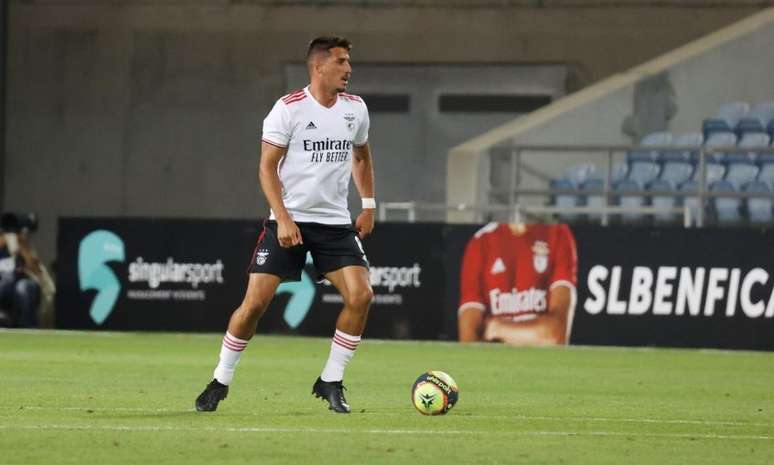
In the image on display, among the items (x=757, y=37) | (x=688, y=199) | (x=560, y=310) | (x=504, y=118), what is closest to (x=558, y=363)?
(x=560, y=310)

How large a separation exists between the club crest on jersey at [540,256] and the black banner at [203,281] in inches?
45.4

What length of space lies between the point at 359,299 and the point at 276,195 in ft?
2.46

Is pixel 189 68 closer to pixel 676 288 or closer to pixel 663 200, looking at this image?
pixel 663 200

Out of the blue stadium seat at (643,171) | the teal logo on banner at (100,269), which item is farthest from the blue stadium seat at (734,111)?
the teal logo on banner at (100,269)

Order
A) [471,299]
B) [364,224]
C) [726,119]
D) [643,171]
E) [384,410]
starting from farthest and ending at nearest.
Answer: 1. [726,119]
2. [643,171]
3. [471,299]
4. [384,410]
5. [364,224]

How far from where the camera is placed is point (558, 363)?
17062 mm

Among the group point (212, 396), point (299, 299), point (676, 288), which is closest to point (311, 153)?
point (212, 396)

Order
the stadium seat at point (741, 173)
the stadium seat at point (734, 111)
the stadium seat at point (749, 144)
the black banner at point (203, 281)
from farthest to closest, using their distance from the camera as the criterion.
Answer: the stadium seat at point (734, 111), the stadium seat at point (749, 144), the stadium seat at point (741, 173), the black banner at point (203, 281)

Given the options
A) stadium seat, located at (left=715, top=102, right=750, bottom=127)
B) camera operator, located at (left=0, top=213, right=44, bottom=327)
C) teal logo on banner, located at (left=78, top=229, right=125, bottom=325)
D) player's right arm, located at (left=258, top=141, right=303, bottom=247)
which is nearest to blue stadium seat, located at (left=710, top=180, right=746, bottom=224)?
stadium seat, located at (left=715, top=102, right=750, bottom=127)

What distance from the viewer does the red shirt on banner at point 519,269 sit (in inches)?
798

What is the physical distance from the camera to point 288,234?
10102 millimetres

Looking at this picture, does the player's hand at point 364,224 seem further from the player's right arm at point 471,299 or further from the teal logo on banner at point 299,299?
the teal logo on banner at point 299,299

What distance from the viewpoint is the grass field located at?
8.45 m

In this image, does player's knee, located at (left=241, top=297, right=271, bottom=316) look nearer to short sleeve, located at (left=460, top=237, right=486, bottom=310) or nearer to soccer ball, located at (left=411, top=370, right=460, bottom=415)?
soccer ball, located at (left=411, top=370, right=460, bottom=415)
